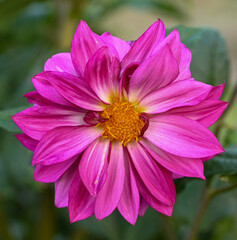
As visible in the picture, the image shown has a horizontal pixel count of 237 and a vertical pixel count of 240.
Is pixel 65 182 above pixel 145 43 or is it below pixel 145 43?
below

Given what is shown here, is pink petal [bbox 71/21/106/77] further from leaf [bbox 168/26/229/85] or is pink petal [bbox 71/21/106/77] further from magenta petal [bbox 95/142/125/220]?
leaf [bbox 168/26/229/85]

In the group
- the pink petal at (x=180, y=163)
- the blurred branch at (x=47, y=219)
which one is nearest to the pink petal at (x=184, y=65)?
the pink petal at (x=180, y=163)

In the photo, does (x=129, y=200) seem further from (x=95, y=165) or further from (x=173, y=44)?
(x=173, y=44)

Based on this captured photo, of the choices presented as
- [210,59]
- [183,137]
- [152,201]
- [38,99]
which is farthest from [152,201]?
[210,59]

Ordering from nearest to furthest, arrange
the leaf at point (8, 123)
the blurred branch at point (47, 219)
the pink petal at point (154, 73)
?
1. the pink petal at point (154, 73)
2. the leaf at point (8, 123)
3. the blurred branch at point (47, 219)

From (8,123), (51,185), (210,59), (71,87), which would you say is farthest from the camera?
(51,185)

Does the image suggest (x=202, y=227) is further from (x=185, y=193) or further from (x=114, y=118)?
(x=114, y=118)

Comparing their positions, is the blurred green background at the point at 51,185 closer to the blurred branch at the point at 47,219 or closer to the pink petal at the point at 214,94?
the blurred branch at the point at 47,219
